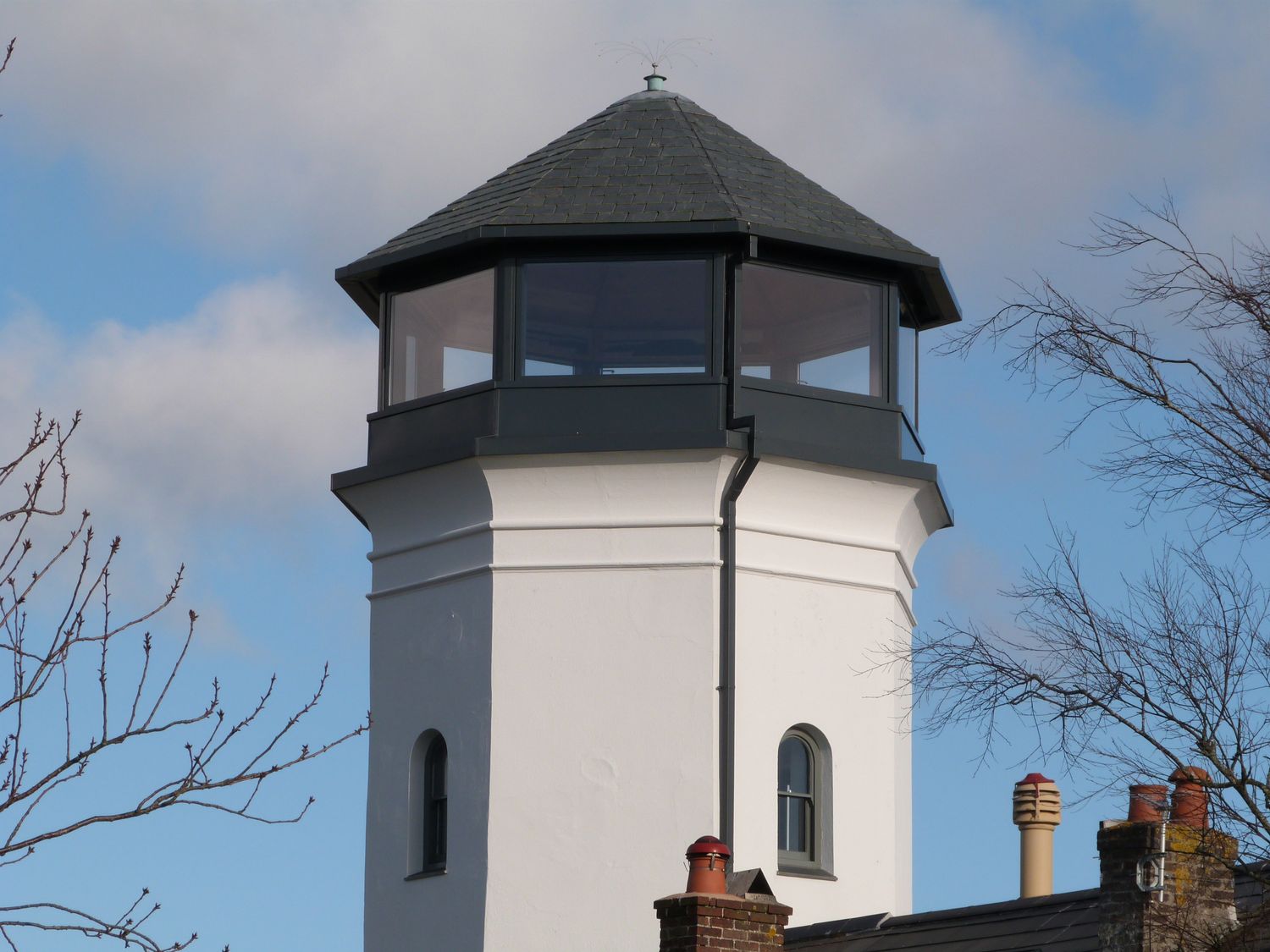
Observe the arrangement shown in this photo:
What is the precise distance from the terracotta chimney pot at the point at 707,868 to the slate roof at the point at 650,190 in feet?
20.4

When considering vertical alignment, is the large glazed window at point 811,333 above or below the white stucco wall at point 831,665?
above

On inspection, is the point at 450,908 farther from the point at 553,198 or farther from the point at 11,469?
the point at 11,469

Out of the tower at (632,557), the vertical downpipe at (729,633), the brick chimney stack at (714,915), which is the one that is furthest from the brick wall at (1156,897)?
the tower at (632,557)

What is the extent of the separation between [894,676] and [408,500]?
4509 millimetres

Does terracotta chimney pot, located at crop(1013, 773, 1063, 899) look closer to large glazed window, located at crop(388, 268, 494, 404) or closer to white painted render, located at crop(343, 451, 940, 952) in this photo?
white painted render, located at crop(343, 451, 940, 952)

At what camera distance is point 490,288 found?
21000mm

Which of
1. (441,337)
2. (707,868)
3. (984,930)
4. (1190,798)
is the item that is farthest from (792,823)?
(1190,798)

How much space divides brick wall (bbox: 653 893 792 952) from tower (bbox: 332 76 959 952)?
9.90 ft

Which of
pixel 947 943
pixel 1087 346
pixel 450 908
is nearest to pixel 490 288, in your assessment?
pixel 450 908

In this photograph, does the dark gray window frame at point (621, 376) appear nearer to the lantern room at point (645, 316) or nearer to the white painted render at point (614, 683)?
the lantern room at point (645, 316)

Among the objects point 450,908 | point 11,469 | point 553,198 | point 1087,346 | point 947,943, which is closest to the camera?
point 11,469

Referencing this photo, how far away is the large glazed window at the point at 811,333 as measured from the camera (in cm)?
2111

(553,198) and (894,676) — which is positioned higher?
(553,198)

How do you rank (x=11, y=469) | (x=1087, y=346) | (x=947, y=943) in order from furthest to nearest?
(x=947, y=943) < (x=1087, y=346) < (x=11, y=469)
